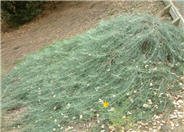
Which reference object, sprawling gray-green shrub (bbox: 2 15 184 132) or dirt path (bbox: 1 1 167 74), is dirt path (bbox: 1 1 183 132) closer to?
dirt path (bbox: 1 1 167 74)

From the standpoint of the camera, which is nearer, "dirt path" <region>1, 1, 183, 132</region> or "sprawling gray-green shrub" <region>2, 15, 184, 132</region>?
"sprawling gray-green shrub" <region>2, 15, 184, 132</region>

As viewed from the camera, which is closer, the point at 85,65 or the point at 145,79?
the point at 145,79

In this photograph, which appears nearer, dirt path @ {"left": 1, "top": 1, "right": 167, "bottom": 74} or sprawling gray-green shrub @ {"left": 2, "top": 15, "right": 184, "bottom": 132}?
sprawling gray-green shrub @ {"left": 2, "top": 15, "right": 184, "bottom": 132}

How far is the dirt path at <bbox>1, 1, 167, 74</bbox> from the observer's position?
15.4ft

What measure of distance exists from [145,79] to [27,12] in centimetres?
519

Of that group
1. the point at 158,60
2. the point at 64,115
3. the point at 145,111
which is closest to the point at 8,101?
the point at 64,115

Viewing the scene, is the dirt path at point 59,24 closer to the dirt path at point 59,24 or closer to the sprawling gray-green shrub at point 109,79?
the dirt path at point 59,24

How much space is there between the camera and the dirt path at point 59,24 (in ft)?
15.4

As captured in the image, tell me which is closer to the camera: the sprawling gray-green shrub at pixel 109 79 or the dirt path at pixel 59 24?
the sprawling gray-green shrub at pixel 109 79

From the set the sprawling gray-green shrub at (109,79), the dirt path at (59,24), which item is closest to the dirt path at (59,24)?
the dirt path at (59,24)

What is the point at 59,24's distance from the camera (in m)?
5.55

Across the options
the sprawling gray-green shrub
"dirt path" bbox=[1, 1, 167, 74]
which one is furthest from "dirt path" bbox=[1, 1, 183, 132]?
the sprawling gray-green shrub

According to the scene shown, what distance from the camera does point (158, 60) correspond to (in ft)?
8.68

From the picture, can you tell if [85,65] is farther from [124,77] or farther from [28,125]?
[28,125]
